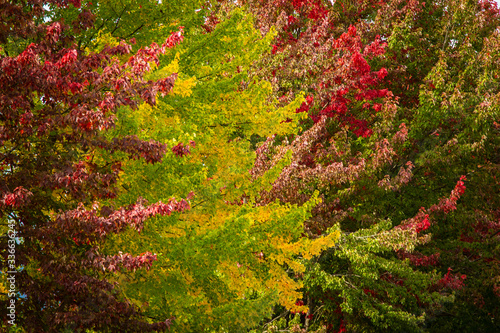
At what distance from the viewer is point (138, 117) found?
6438 millimetres

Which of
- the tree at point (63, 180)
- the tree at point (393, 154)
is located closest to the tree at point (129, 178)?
the tree at point (63, 180)

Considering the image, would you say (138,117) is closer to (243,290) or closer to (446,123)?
(243,290)

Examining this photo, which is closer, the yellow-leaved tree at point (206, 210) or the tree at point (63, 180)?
the tree at point (63, 180)

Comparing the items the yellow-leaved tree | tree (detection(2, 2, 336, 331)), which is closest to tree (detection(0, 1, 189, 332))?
tree (detection(2, 2, 336, 331))

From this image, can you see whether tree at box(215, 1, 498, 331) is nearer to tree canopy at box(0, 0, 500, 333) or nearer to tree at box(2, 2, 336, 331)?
tree canopy at box(0, 0, 500, 333)

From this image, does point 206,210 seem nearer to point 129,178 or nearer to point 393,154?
point 129,178

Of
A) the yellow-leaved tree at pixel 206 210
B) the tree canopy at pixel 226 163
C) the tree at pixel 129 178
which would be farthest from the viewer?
the yellow-leaved tree at pixel 206 210

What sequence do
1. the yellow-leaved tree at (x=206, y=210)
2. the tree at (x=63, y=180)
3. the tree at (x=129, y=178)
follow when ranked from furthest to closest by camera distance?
the yellow-leaved tree at (x=206, y=210) → the tree at (x=129, y=178) → the tree at (x=63, y=180)

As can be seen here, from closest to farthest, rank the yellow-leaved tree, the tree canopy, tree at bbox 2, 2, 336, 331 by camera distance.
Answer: tree at bbox 2, 2, 336, 331 → the tree canopy → the yellow-leaved tree

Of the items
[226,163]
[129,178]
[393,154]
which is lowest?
[129,178]

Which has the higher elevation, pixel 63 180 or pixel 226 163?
pixel 226 163

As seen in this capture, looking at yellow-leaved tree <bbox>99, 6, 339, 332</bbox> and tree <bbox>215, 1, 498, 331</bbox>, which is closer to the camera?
yellow-leaved tree <bbox>99, 6, 339, 332</bbox>

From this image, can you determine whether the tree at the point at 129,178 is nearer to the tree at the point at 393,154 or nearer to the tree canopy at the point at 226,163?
the tree canopy at the point at 226,163

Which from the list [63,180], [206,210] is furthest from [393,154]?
[63,180]
